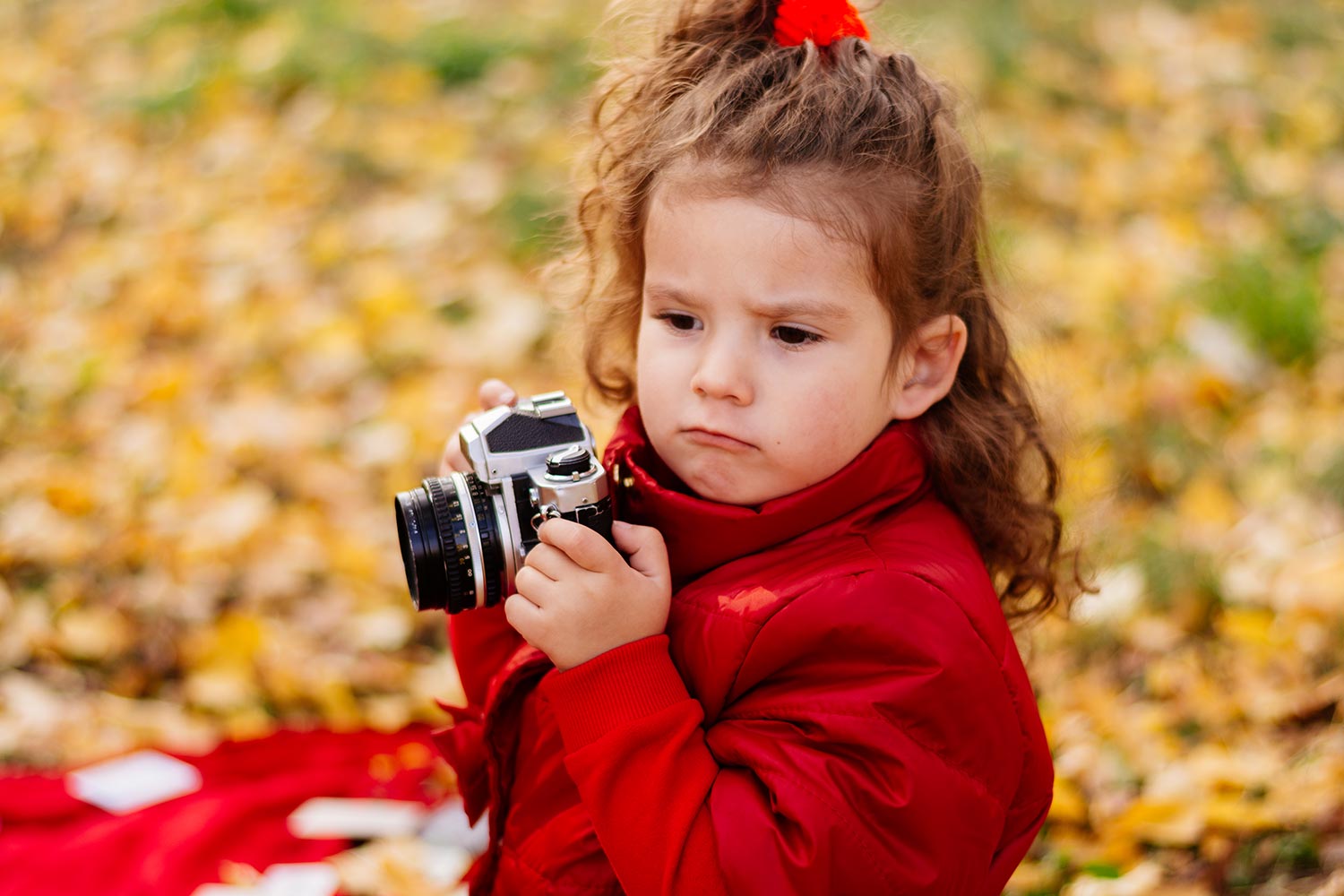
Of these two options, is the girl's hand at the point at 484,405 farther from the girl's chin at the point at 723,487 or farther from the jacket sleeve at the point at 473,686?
the girl's chin at the point at 723,487

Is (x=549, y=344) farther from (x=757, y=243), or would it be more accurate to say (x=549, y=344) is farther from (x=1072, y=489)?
(x=757, y=243)

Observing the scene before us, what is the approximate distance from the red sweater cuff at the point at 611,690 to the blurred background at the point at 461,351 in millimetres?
851

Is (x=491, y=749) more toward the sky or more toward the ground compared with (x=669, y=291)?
more toward the ground

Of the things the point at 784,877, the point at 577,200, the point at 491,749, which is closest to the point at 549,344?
the point at 577,200

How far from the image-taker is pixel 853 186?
5.31ft

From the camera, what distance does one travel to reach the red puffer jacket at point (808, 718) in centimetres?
147

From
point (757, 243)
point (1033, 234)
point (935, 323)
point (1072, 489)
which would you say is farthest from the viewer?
point (1033, 234)

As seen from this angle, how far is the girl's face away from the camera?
1586 millimetres

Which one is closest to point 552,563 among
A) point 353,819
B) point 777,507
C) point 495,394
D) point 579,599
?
point 579,599

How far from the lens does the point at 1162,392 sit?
11.6 ft

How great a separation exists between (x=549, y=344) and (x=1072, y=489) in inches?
60.0

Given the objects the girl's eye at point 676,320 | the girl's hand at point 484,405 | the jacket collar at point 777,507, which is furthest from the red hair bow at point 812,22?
the girl's hand at point 484,405

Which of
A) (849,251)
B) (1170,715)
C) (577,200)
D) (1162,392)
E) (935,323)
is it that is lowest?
(1170,715)

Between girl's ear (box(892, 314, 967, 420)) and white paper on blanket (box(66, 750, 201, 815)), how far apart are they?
5.23 ft
